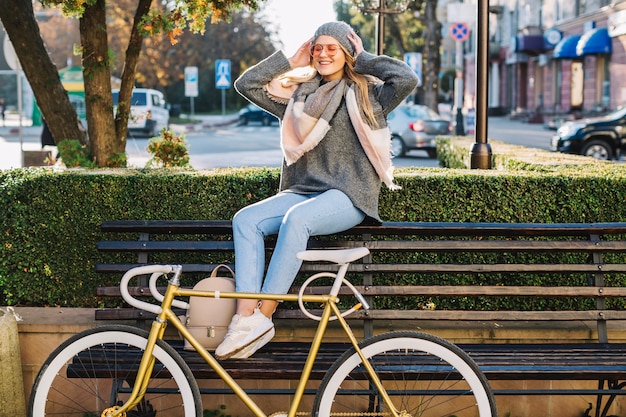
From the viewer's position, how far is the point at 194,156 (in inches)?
1080

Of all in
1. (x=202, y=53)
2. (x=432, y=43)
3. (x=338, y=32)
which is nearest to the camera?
(x=338, y=32)

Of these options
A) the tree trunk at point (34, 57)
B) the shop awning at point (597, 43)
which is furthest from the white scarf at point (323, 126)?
the shop awning at point (597, 43)

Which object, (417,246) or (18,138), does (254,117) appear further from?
(417,246)

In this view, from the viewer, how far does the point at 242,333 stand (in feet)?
14.6

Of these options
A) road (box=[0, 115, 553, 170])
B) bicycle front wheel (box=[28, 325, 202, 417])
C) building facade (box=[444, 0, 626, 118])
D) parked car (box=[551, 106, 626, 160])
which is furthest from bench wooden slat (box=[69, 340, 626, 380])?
building facade (box=[444, 0, 626, 118])

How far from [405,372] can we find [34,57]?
19.4 feet

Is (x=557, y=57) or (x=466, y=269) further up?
(x=557, y=57)

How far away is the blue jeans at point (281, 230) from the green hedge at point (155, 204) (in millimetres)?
1021

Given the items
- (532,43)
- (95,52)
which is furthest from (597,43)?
(95,52)

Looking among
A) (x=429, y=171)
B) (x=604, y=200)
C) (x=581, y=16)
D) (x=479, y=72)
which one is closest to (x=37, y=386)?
(x=429, y=171)

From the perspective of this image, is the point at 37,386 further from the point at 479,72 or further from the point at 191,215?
the point at 479,72

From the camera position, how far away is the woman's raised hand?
5165 mm

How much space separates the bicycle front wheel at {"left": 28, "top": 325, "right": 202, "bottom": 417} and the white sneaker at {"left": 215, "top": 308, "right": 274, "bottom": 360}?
27 cm

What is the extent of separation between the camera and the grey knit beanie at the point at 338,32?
16.4 ft
